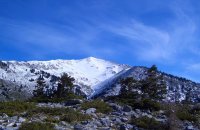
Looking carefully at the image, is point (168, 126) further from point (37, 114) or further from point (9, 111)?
point (9, 111)

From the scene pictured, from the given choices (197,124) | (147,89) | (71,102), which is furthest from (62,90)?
(197,124)

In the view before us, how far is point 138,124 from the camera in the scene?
25453mm

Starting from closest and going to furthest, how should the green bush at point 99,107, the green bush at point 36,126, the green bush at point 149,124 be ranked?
the green bush at point 36,126 → the green bush at point 149,124 → the green bush at point 99,107

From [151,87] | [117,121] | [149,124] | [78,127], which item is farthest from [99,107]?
[151,87]

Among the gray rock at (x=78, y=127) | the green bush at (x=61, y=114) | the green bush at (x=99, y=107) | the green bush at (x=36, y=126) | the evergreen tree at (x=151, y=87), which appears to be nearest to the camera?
the green bush at (x=36, y=126)

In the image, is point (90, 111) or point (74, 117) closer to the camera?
point (74, 117)

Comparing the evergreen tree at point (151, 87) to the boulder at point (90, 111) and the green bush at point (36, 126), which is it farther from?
the green bush at point (36, 126)

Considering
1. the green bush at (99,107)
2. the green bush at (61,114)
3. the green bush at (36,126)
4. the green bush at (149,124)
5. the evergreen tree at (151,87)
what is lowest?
the green bush at (36,126)

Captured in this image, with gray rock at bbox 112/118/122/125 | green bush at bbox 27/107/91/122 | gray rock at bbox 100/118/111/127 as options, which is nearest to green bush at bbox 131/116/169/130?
gray rock at bbox 112/118/122/125

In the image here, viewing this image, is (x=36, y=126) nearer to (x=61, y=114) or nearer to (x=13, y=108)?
(x=61, y=114)

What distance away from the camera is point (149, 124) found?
83.9ft

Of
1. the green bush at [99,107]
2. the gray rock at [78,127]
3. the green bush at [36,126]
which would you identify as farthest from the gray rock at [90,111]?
the green bush at [36,126]

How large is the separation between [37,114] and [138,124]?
684 centimetres

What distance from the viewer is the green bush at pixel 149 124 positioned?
81.3 feet
